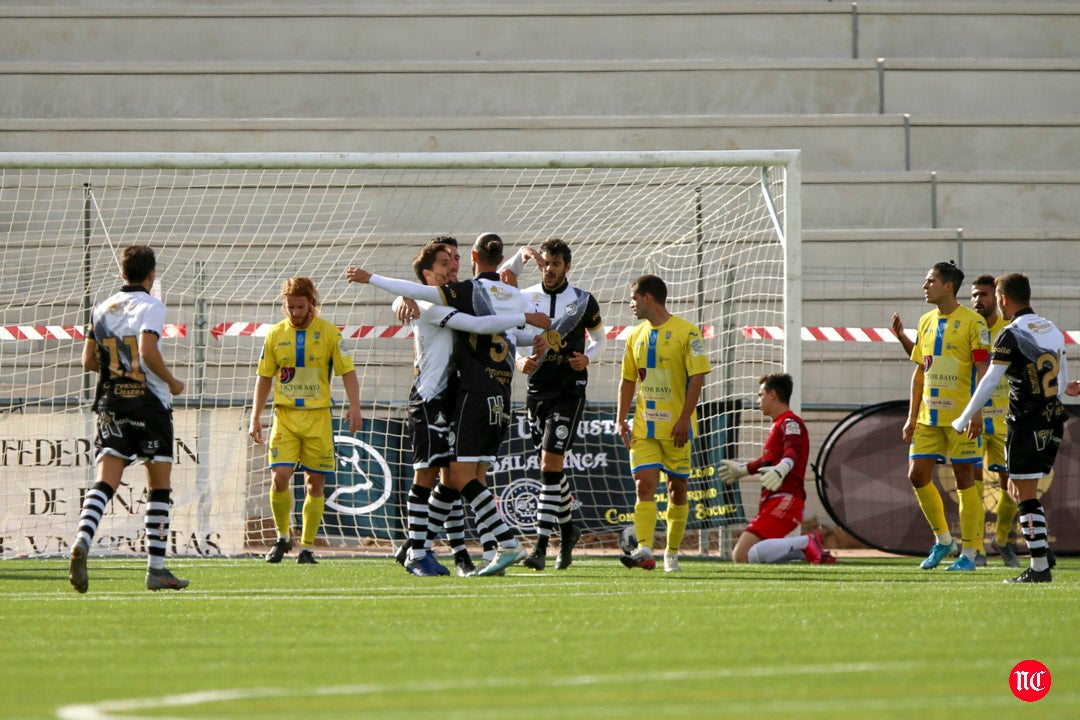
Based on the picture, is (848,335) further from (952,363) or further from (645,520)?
(645,520)

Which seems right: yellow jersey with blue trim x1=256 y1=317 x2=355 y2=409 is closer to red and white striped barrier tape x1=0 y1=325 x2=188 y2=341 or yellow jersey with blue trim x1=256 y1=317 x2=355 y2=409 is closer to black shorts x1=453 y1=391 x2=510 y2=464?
red and white striped barrier tape x1=0 y1=325 x2=188 y2=341

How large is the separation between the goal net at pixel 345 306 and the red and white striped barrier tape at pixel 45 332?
0.10 ft

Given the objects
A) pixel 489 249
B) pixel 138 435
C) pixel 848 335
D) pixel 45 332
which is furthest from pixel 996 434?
pixel 45 332

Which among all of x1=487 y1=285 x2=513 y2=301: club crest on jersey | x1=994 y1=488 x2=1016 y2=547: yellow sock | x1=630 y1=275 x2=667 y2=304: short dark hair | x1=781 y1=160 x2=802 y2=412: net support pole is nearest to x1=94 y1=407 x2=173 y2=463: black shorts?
x1=487 y1=285 x2=513 y2=301: club crest on jersey

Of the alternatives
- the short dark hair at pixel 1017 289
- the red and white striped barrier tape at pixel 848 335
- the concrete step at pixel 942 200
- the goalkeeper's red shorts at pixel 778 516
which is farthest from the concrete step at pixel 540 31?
the short dark hair at pixel 1017 289

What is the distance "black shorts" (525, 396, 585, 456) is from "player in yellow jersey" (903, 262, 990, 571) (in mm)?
2284

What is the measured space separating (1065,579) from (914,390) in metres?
2.02

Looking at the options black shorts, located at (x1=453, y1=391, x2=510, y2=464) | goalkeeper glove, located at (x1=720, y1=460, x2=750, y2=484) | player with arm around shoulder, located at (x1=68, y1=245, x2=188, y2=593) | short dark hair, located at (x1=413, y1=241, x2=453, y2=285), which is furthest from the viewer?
goalkeeper glove, located at (x1=720, y1=460, x2=750, y2=484)

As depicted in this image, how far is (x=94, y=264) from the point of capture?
13.5m

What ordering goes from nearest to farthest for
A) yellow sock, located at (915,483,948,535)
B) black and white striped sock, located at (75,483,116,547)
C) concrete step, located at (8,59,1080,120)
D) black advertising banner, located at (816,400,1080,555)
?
black and white striped sock, located at (75,483,116,547) < yellow sock, located at (915,483,948,535) < black advertising banner, located at (816,400,1080,555) < concrete step, located at (8,59,1080,120)

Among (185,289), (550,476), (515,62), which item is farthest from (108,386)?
(515,62)

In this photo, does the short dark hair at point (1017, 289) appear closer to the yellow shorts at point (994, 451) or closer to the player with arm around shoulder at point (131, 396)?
the yellow shorts at point (994, 451)

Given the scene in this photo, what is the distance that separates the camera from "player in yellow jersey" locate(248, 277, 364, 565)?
10711mm

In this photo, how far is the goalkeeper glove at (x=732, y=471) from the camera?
11.0 m
